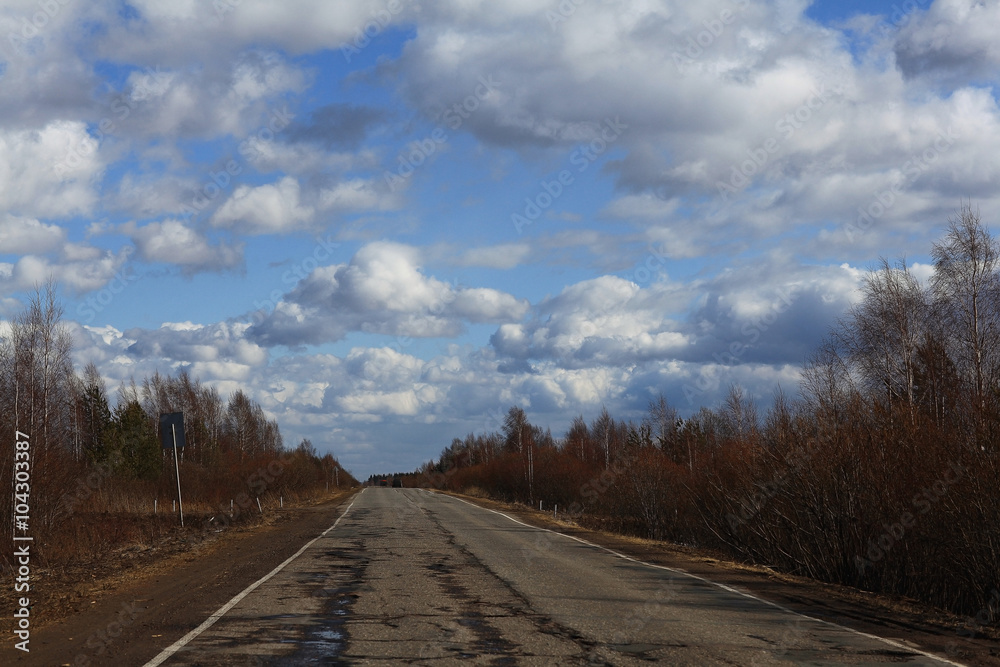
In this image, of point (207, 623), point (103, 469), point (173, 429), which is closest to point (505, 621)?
point (207, 623)

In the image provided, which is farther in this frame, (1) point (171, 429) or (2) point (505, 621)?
(1) point (171, 429)

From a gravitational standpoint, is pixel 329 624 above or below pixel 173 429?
below

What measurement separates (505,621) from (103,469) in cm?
3571

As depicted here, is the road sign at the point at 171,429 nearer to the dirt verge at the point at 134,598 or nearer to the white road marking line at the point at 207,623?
the dirt verge at the point at 134,598

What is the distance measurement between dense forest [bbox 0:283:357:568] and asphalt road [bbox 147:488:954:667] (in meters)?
5.88

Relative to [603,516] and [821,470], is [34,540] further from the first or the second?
[603,516]

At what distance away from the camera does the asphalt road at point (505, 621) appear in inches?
319

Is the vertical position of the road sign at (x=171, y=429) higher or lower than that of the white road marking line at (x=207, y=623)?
higher

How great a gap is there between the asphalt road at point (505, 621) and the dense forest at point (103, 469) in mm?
5877

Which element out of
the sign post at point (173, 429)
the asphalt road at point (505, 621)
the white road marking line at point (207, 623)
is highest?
the sign post at point (173, 429)

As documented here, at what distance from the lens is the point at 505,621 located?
9812 mm

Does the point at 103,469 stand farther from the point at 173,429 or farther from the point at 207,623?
the point at 207,623

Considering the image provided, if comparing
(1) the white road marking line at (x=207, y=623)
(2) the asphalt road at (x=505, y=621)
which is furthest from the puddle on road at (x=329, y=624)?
(1) the white road marking line at (x=207, y=623)

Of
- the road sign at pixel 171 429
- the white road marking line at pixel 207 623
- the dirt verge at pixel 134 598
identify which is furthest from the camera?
the road sign at pixel 171 429
